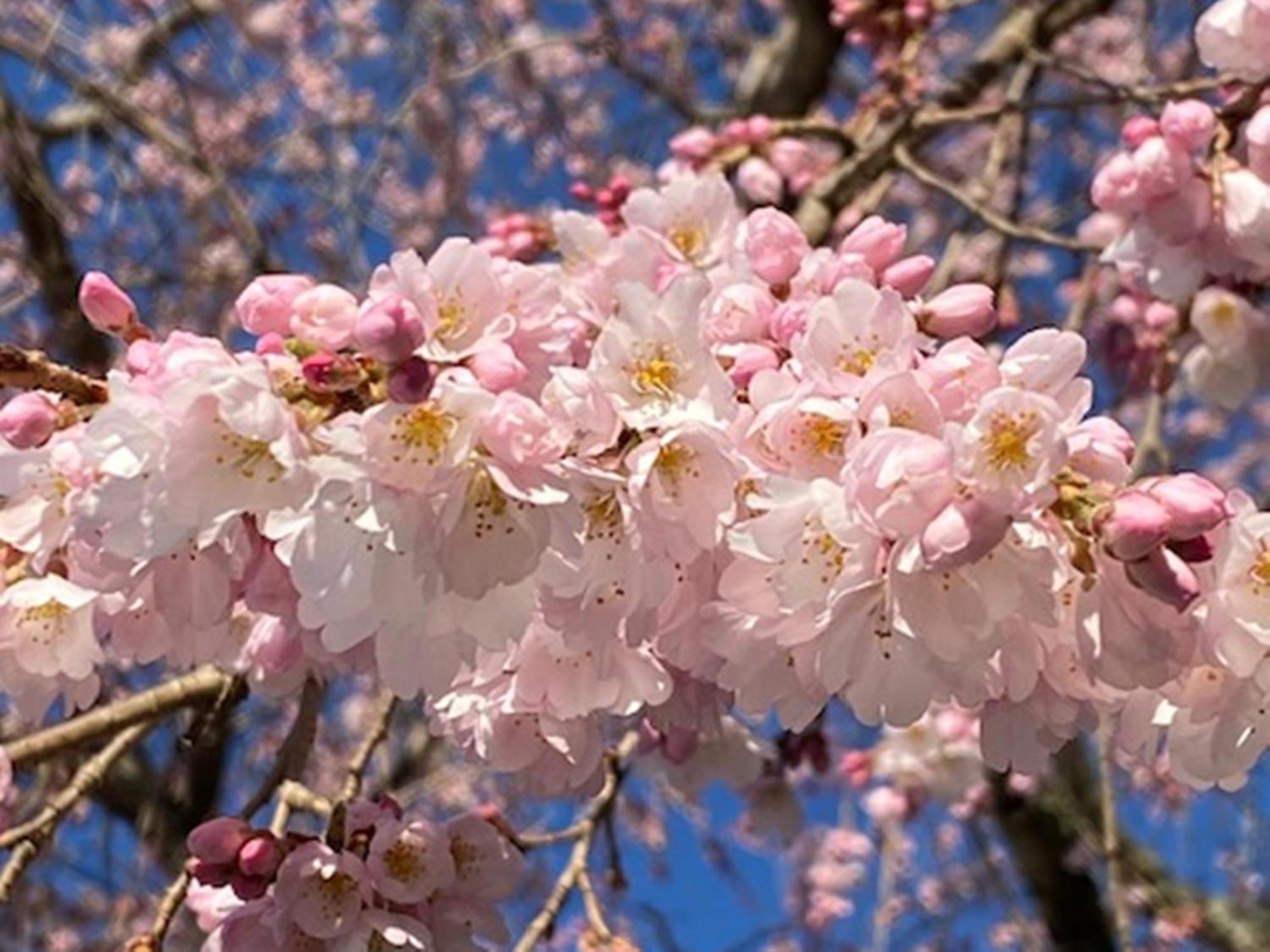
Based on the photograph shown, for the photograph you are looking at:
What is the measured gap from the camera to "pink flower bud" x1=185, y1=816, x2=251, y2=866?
123cm

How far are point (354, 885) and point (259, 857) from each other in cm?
7

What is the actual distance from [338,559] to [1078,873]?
368cm

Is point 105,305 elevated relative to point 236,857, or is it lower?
elevated

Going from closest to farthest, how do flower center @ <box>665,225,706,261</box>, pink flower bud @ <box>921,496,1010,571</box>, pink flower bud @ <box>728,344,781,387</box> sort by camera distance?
pink flower bud @ <box>921,496,1010,571</box>
pink flower bud @ <box>728,344,781,387</box>
flower center @ <box>665,225,706,261</box>

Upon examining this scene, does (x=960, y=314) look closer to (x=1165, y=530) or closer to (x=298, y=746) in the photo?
(x=1165, y=530)

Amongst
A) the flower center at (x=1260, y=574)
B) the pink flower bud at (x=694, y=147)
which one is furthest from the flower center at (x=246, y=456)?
the pink flower bud at (x=694, y=147)

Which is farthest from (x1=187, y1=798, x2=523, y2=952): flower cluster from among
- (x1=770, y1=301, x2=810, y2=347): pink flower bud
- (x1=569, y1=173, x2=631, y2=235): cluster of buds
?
(x1=569, y1=173, x2=631, y2=235): cluster of buds

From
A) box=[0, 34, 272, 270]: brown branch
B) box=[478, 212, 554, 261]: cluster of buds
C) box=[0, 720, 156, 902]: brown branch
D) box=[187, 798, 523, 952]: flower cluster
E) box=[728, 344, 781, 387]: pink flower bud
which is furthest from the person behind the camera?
box=[0, 34, 272, 270]: brown branch

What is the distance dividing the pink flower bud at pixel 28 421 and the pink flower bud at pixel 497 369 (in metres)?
0.26

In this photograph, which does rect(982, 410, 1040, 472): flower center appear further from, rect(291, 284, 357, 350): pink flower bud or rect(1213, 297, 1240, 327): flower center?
rect(1213, 297, 1240, 327): flower center

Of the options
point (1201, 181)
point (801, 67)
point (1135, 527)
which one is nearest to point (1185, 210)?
point (1201, 181)

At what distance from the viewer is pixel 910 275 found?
4.08 ft

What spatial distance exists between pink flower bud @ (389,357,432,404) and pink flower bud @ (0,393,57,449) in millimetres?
235

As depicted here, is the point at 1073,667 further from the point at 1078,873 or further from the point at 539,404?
the point at 1078,873
